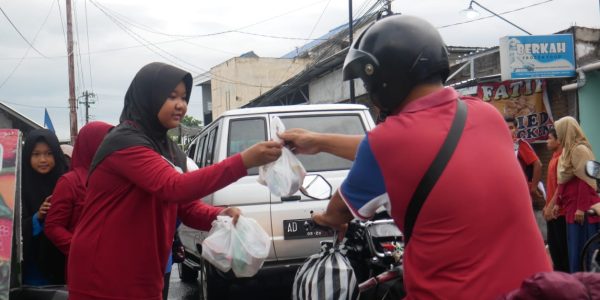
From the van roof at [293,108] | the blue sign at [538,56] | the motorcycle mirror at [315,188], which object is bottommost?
the motorcycle mirror at [315,188]

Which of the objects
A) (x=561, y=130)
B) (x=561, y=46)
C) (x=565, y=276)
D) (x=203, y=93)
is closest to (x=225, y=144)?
(x=561, y=130)

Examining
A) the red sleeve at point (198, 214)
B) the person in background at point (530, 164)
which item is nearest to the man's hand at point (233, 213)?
the red sleeve at point (198, 214)

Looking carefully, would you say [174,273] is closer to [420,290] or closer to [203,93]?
[420,290]

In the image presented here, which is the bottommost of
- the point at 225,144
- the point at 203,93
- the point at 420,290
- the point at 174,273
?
the point at 174,273

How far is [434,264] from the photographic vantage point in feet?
5.73

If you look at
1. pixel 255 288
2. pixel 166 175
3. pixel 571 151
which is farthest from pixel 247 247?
pixel 571 151

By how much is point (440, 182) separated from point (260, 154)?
96 centimetres

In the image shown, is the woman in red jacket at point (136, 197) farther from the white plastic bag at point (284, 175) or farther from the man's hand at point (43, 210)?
the man's hand at point (43, 210)

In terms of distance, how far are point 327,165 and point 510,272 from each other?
4330 millimetres

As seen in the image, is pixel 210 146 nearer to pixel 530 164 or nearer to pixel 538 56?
pixel 530 164

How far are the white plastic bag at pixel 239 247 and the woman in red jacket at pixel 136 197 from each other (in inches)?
8.9

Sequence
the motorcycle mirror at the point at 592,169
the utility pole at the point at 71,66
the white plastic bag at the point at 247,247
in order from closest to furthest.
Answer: the white plastic bag at the point at 247,247, the motorcycle mirror at the point at 592,169, the utility pole at the point at 71,66

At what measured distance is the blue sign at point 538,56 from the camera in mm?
11016

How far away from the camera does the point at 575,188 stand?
6613 mm
